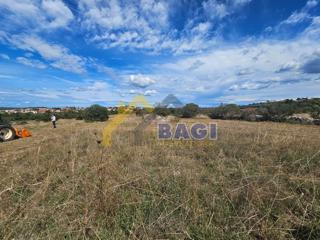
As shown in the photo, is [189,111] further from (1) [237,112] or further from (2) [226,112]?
(1) [237,112]

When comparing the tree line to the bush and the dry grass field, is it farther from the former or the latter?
the dry grass field

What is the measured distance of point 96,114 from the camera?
128 ft

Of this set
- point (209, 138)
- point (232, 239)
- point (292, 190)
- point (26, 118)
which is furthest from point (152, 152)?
point (26, 118)

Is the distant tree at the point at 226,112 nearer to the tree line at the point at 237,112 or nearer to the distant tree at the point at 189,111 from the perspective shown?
the tree line at the point at 237,112

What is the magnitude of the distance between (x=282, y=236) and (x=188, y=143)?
5.91 metres

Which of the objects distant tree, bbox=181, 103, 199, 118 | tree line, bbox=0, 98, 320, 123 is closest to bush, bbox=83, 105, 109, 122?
tree line, bbox=0, 98, 320, 123

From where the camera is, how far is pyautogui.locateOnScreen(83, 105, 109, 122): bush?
3879 centimetres

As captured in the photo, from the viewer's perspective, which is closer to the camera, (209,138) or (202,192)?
(202,192)

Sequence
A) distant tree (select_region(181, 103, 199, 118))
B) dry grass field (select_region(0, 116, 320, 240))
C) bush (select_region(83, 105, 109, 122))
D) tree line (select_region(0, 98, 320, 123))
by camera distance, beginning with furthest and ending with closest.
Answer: distant tree (select_region(181, 103, 199, 118)) → bush (select_region(83, 105, 109, 122)) → tree line (select_region(0, 98, 320, 123)) → dry grass field (select_region(0, 116, 320, 240))

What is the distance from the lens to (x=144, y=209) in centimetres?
288

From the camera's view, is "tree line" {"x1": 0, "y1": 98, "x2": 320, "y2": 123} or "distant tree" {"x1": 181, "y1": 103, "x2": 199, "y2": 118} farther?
"distant tree" {"x1": 181, "y1": 103, "x2": 199, "y2": 118}

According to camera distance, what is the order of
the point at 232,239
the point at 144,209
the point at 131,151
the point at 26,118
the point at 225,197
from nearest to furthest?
the point at 232,239 → the point at 144,209 → the point at 225,197 → the point at 131,151 → the point at 26,118

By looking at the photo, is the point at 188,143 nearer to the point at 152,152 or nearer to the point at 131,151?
the point at 152,152

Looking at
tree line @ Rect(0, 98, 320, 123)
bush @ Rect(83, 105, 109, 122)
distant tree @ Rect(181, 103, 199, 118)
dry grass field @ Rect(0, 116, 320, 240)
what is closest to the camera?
dry grass field @ Rect(0, 116, 320, 240)
